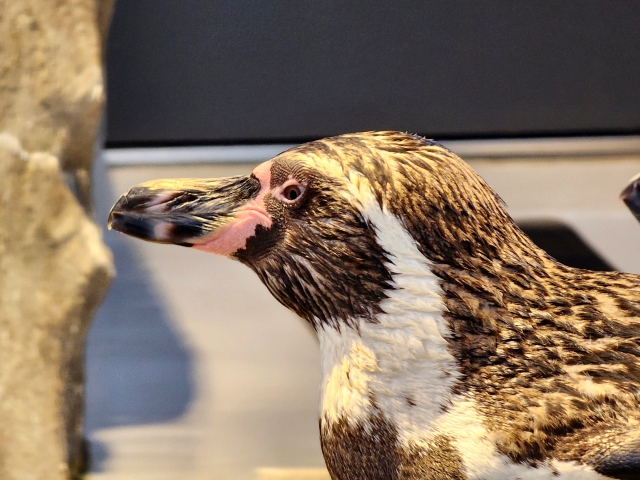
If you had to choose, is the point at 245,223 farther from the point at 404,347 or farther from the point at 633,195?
the point at 633,195

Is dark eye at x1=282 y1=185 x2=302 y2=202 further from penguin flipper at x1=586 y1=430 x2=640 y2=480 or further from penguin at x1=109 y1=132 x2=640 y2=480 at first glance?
penguin flipper at x1=586 y1=430 x2=640 y2=480

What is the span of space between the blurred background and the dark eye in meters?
0.63

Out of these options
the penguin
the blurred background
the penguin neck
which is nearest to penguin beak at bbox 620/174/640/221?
the penguin

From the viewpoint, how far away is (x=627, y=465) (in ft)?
1.37

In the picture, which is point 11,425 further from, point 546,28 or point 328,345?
point 546,28

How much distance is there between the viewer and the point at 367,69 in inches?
44.0

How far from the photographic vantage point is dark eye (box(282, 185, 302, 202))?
51 cm

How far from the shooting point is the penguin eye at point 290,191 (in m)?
0.50

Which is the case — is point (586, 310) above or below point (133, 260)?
above

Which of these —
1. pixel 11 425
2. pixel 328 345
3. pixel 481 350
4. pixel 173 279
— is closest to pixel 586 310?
pixel 481 350

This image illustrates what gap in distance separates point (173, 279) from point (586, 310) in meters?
1.02

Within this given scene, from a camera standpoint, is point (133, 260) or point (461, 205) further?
point (133, 260)

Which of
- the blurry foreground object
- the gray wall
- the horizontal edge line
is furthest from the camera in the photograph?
the horizontal edge line

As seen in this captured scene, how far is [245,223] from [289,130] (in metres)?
0.69
